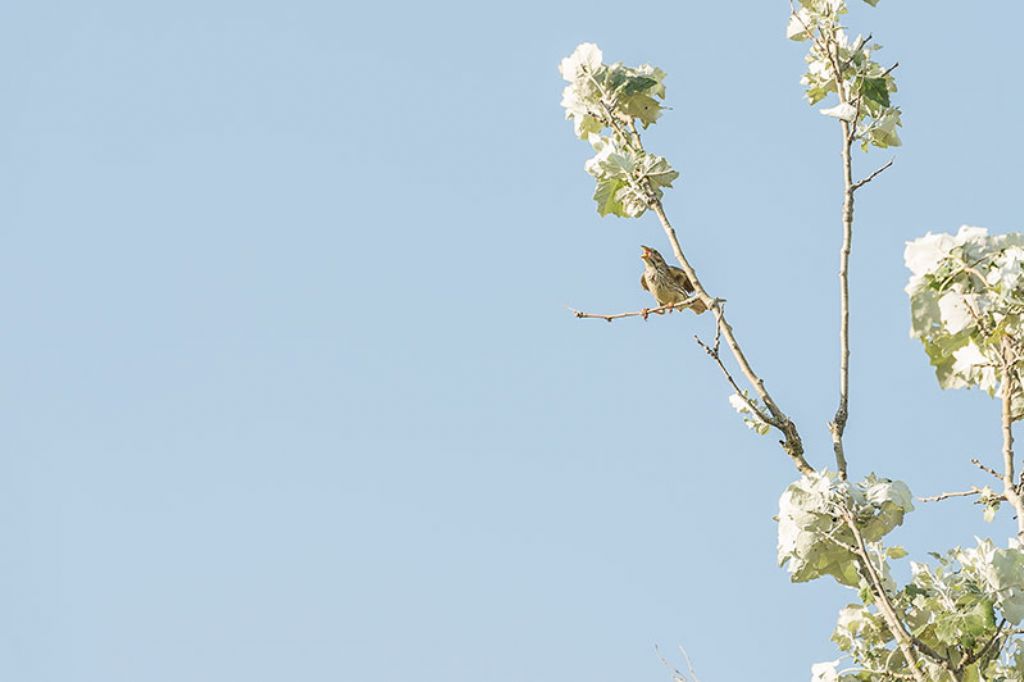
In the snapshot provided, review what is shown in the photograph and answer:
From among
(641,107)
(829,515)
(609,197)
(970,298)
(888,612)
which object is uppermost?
(641,107)

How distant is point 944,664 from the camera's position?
3465 millimetres

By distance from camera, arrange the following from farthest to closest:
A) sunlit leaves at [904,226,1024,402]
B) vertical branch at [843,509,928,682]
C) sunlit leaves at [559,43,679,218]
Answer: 1. sunlit leaves at [559,43,679,218]
2. sunlit leaves at [904,226,1024,402]
3. vertical branch at [843,509,928,682]

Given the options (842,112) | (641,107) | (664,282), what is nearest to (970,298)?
(842,112)

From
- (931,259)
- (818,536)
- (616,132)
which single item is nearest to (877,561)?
(818,536)

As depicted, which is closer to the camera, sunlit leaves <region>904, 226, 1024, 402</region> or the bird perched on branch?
sunlit leaves <region>904, 226, 1024, 402</region>

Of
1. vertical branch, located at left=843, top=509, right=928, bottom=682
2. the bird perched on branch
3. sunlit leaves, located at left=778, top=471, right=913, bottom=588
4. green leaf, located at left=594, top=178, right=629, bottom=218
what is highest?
the bird perched on branch

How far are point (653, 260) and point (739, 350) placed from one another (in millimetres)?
2371

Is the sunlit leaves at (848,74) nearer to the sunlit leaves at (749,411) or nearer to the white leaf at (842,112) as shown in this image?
the white leaf at (842,112)

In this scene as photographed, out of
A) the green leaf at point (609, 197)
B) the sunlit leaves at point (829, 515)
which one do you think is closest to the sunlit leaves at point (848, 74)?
the green leaf at point (609, 197)

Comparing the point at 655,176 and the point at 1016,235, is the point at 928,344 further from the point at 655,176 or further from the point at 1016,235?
the point at 655,176

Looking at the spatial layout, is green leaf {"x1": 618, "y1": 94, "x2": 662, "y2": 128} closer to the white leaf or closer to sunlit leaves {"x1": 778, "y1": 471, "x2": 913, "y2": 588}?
the white leaf

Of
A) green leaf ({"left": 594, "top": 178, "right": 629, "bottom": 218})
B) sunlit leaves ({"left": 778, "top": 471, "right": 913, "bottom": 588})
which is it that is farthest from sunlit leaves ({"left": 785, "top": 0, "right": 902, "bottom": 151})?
sunlit leaves ({"left": 778, "top": 471, "right": 913, "bottom": 588})

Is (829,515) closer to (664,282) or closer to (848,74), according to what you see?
(848,74)

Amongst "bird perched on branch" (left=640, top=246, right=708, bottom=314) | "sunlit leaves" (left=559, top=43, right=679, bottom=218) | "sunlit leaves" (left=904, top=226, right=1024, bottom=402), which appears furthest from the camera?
"bird perched on branch" (left=640, top=246, right=708, bottom=314)
